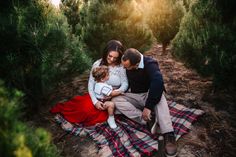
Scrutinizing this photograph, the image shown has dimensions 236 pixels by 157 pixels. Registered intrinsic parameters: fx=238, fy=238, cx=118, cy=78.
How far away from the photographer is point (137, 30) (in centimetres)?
654

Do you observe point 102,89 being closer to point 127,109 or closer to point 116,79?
point 116,79

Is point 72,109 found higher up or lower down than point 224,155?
higher up

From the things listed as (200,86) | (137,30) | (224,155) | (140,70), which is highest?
(137,30)

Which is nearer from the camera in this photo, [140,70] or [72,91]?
[140,70]

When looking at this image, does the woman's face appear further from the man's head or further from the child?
the man's head

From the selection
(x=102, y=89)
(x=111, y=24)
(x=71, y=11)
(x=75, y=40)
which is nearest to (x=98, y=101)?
(x=102, y=89)

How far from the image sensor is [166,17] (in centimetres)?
855

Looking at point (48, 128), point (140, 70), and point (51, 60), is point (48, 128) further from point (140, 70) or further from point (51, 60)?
point (140, 70)

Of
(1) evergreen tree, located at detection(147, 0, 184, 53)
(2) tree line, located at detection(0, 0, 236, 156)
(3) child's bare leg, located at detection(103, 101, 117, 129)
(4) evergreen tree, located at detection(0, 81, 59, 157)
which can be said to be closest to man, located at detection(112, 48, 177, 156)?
(3) child's bare leg, located at detection(103, 101, 117, 129)

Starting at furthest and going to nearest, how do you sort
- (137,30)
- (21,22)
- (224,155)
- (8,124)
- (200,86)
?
(137,30)
(200,86)
(21,22)
(224,155)
(8,124)

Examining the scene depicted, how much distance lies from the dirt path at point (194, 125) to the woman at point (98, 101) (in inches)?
13.3

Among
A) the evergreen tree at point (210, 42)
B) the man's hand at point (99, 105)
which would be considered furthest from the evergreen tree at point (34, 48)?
the evergreen tree at point (210, 42)

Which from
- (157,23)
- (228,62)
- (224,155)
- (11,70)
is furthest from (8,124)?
(157,23)

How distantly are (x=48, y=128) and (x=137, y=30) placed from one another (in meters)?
3.53
